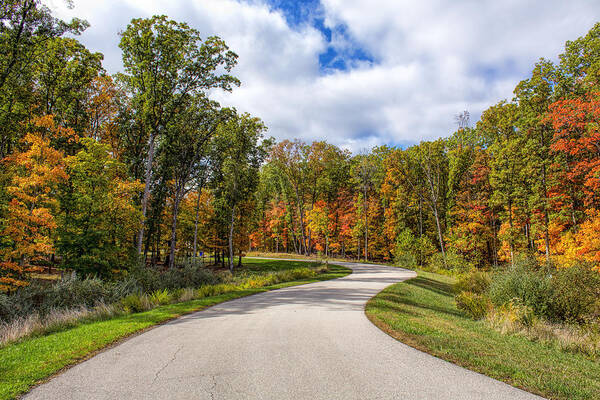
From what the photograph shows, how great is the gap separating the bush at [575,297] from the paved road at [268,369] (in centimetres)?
773

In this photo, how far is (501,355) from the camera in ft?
17.9

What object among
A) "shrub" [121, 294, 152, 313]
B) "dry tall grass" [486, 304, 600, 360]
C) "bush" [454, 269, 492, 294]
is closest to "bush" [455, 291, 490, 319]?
"dry tall grass" [486, 304, 600, 360]

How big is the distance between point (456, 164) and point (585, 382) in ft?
116

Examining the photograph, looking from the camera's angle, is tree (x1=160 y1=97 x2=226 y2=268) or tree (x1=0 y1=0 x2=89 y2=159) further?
A: tree (x1=160 y1=97 x2=226 y2=268)

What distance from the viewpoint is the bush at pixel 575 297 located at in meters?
9.63

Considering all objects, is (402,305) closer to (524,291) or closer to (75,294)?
(524,291)

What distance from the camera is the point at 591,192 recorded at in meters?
19.5

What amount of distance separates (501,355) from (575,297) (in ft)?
23.8

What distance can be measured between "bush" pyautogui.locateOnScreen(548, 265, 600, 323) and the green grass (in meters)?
3.04

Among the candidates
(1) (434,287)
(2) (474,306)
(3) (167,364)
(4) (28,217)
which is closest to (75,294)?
(4) (28,217)

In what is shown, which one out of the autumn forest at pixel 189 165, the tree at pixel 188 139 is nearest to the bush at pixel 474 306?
the autumn forest at pixel 189 165

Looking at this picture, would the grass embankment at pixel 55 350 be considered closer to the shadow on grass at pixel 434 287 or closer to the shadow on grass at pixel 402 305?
the shadow on grass at pixel 402 305

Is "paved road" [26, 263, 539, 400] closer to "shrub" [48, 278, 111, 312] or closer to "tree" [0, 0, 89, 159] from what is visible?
"shrub" [48, 278, 111, 312]

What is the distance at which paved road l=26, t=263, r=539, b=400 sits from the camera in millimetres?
3883
